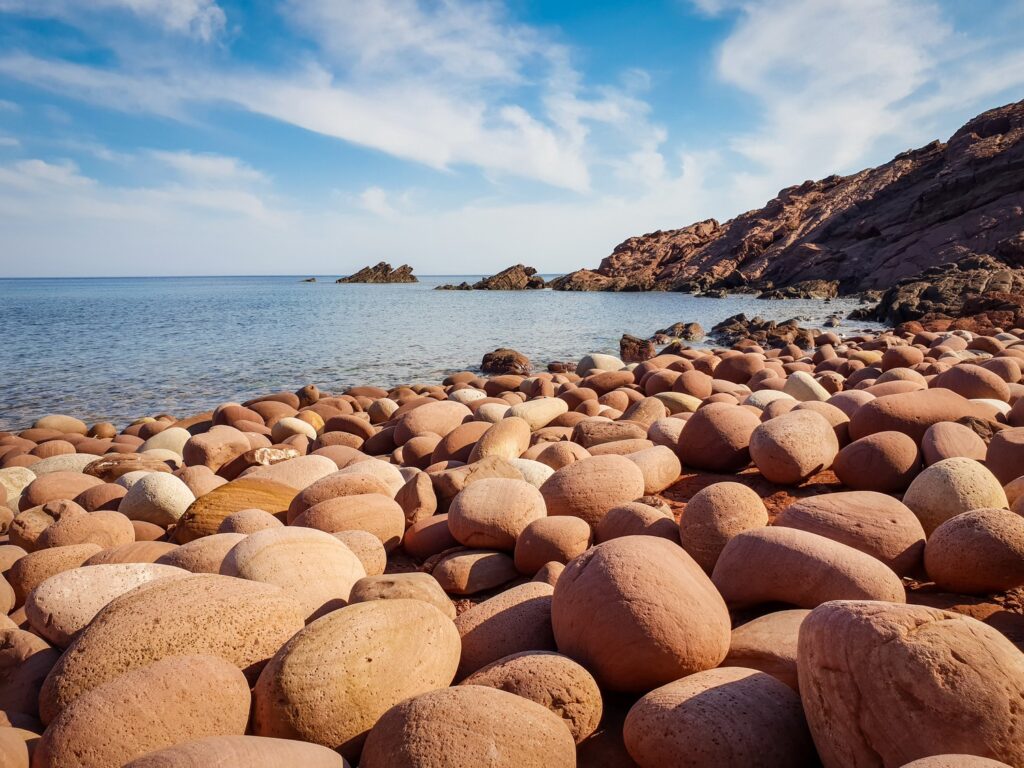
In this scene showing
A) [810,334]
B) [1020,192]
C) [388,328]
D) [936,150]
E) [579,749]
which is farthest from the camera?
[936,150]

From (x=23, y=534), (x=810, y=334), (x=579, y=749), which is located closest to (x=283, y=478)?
(x=23, y=534)

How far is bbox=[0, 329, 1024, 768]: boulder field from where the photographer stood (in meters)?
1.77

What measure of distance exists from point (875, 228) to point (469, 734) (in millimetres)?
55208

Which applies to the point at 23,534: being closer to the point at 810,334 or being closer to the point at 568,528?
the point at 568,528

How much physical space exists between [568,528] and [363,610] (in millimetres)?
1447

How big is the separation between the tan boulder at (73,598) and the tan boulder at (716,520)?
2.39 metres

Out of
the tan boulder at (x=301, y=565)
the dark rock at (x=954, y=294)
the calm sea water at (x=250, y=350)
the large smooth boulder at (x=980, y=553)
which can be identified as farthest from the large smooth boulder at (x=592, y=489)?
the dark rock at (x=954, y=294)

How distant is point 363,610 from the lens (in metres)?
2.32

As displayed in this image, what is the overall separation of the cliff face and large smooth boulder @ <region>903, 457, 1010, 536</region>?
109ft

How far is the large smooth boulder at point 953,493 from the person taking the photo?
3361 millimetres

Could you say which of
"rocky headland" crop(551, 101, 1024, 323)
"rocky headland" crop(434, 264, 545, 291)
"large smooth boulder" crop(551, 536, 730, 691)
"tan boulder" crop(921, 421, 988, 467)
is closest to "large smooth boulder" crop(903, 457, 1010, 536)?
"tan boulder" crop(921, 421, 988, 467)

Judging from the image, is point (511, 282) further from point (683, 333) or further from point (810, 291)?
point (683, 333)

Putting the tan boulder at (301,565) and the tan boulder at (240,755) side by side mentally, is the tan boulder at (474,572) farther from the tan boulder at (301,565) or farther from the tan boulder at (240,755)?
the tan boulder at (240,755)

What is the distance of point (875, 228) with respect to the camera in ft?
158
